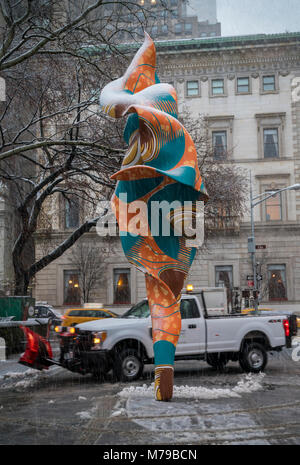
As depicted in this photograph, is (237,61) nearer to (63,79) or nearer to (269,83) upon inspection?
(269,83)

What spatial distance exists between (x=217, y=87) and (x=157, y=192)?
101 ft

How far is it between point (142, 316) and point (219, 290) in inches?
454

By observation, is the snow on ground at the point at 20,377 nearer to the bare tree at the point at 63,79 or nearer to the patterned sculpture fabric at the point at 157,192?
the patterned sculpture fabric at the point at 157,192

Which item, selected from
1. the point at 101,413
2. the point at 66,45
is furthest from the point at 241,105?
the point at 101,413

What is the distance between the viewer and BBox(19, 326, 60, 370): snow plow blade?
33.7 feet

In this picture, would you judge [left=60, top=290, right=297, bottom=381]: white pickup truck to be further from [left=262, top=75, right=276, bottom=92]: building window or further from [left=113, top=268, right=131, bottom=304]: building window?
[left=262, top=75, right=276, bottom=92]: building window

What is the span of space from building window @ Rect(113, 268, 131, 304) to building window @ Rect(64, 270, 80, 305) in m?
2.73

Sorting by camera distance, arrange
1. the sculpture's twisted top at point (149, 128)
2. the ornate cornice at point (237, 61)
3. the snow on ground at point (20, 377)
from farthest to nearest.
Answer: the ornate cornice at point (237, 61)
the snow on ground at point (20, 377)
the sculpture's twisted top at point (149, 128)

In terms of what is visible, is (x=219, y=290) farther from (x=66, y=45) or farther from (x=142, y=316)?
(x=66, y=45)

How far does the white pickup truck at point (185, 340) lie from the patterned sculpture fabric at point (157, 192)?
294 centimetres

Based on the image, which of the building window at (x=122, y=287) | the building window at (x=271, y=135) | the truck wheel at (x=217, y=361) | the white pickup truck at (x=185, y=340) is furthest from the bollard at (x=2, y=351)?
the building window at (x=271, y=135)

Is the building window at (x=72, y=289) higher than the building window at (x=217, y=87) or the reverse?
the reverse

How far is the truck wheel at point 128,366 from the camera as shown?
10938mm

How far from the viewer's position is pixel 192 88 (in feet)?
120
